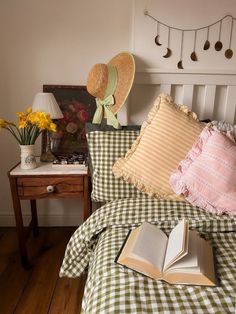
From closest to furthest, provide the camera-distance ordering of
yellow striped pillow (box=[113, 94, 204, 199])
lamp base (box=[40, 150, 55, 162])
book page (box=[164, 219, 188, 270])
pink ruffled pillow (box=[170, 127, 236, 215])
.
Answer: book page (box=[164, 219, 188, 270])
pink ruffled pillow (box=[170, 127, 236, 215])
yellow striped pillow (box=[113, 94, 204, 199])
lamp base (box=[40, 150, 55, 162])

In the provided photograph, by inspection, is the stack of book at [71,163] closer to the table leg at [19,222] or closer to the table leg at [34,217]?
the table leg at [19,222]

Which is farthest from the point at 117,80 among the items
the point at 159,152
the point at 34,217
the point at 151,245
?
the point at 34,217

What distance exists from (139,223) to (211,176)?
0.37m

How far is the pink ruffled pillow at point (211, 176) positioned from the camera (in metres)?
1.05

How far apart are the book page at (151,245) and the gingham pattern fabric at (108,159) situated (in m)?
0.35

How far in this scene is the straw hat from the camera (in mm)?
1418

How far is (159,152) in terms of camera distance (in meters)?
1.18

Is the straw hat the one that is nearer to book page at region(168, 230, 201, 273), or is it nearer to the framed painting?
the framed painting

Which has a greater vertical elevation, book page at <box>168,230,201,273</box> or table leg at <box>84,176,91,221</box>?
book page at <box>168,230,201,273</box>

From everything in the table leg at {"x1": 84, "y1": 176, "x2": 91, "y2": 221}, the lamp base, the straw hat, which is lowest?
the table leg at {"x1": 84, "y1": 176, "x2": 91, "y2": 221}

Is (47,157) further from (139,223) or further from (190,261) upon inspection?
(190,261)

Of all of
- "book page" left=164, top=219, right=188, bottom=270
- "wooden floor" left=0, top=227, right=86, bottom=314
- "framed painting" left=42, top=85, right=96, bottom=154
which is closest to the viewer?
"book page" left=164, top=219, right=188, bottom=270

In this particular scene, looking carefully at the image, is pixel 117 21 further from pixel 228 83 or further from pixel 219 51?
pixel 228 83

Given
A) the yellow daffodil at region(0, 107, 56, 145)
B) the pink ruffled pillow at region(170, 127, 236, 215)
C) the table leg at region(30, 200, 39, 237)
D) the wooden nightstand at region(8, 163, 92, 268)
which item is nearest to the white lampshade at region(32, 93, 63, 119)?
the yellow daffodil at region(0, 107, 56, 145)
